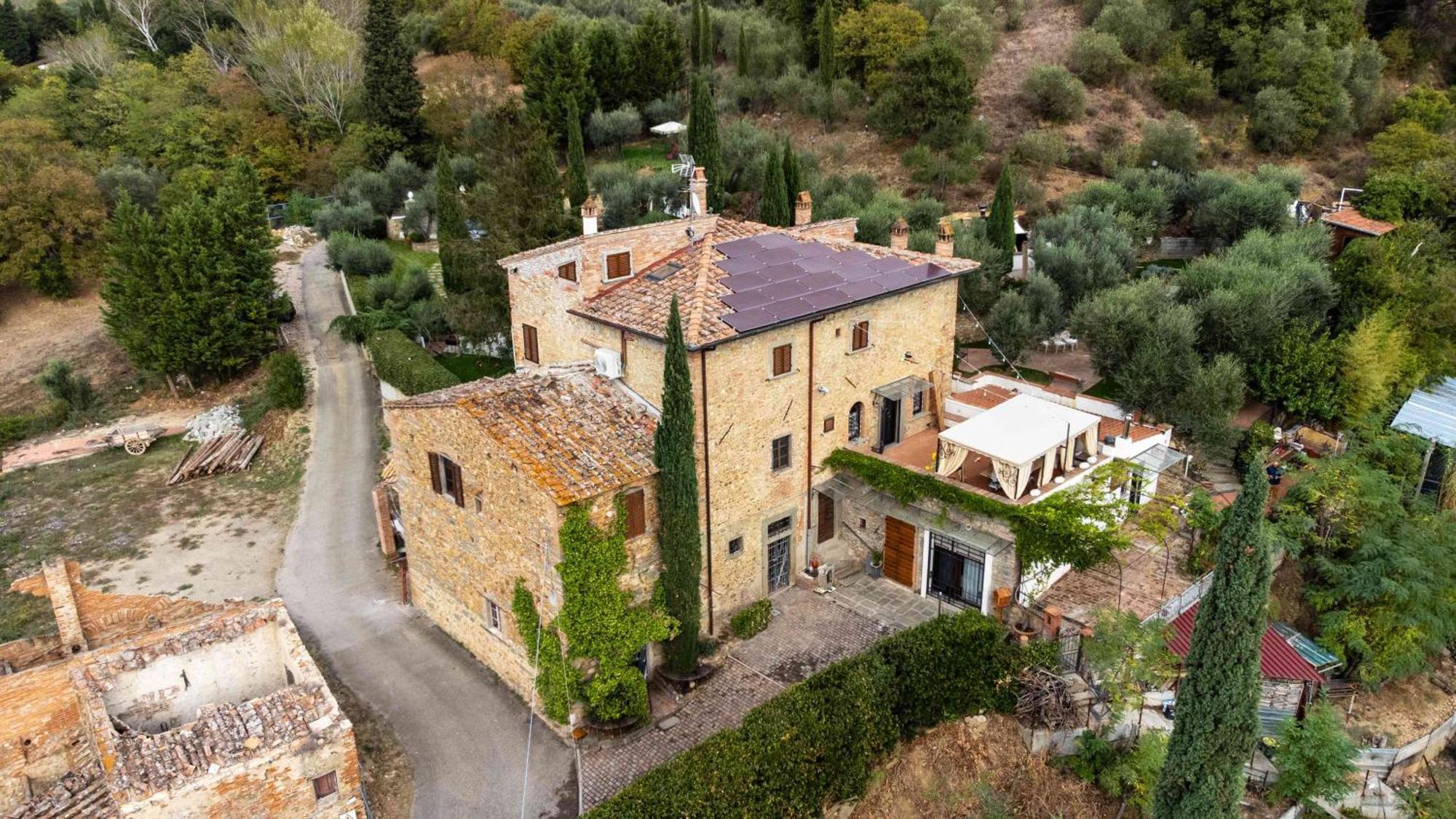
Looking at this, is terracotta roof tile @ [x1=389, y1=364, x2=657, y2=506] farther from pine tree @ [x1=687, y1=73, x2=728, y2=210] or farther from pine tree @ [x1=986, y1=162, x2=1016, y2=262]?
pine tree @ [x1=986, y1=162, x2=1016, y2=262]

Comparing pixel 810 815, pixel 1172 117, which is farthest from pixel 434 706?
Answer: pixel 1172 117

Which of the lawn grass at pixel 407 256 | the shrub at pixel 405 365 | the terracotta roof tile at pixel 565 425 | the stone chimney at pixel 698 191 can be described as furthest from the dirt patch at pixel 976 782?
the lawn grass at pixel 407 256

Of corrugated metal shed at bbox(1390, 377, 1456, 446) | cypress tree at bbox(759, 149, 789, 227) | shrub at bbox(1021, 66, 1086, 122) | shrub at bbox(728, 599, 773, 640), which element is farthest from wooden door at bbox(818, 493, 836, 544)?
shrub at bbox(1021, 66, 1086, 122)

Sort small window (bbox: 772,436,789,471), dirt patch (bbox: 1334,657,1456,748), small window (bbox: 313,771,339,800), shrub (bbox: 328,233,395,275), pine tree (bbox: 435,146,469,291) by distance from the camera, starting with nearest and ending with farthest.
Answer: small window (bbox: 313,771,339,800), dirt patch (bbox: 1334,657,1456,748), small window (bbox: 772,436,789,471), pine tree (bbox: 435,146,469,291), shrub (bbox: 328,233,395,275)

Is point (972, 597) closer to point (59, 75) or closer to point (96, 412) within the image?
point (96, 412)

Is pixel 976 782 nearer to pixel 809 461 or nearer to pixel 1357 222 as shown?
pixel 809 461

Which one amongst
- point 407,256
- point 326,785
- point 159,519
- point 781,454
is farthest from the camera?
point 407,256

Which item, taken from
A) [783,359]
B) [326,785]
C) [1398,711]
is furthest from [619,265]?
[1398,711]

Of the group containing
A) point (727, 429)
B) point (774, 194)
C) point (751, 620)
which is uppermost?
point (774, 194)
